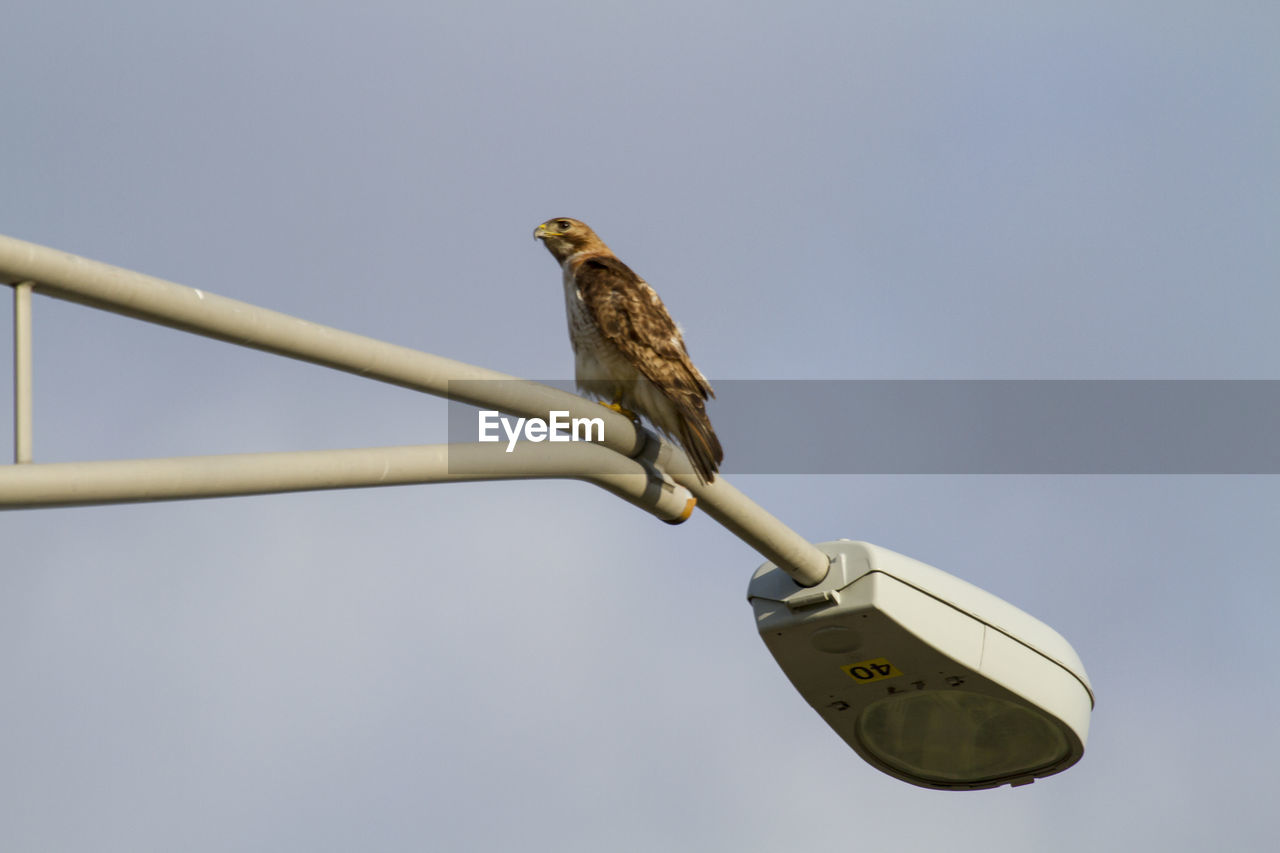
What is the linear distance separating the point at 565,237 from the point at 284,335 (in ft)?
18.6

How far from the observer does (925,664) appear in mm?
6680

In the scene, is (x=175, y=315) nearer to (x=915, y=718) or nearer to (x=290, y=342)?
(x=290, y=342)

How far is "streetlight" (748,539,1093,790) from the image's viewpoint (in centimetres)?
661

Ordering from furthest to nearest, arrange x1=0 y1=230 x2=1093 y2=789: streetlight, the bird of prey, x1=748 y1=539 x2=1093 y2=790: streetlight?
the bird of prey, x1=748 y1=539 x2=1093 y2=790: streetlight, x1=0 y1=230 x2=1093 y2=789: streetlight

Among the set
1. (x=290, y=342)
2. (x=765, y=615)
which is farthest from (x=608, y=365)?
(x=290, y=342)

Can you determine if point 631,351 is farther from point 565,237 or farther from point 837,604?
point 565,237

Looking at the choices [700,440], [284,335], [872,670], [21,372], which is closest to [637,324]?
[700,440]

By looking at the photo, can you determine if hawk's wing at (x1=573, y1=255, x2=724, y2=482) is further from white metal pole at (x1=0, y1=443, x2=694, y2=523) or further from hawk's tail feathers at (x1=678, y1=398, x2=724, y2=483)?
white metal pole at (x1=0, y1=443, x2=694, y2=523)

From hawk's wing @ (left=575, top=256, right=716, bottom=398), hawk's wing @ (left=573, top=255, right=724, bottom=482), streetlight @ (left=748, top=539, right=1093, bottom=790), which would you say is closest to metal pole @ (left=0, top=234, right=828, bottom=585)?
hawk's wing @ (left=573, top=255, right=724, bottom=482)

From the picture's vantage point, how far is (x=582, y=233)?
32.1ft

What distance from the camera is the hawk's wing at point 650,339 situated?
695 cm

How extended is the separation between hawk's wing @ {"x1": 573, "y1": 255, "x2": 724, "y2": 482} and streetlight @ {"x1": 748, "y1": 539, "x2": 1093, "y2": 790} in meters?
0.73

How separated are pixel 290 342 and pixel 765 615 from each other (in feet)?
10.5

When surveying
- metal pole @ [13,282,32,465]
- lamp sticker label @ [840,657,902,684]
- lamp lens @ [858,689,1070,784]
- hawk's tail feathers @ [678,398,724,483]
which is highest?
hawk's tail feathers @ [678,398,724,483]
